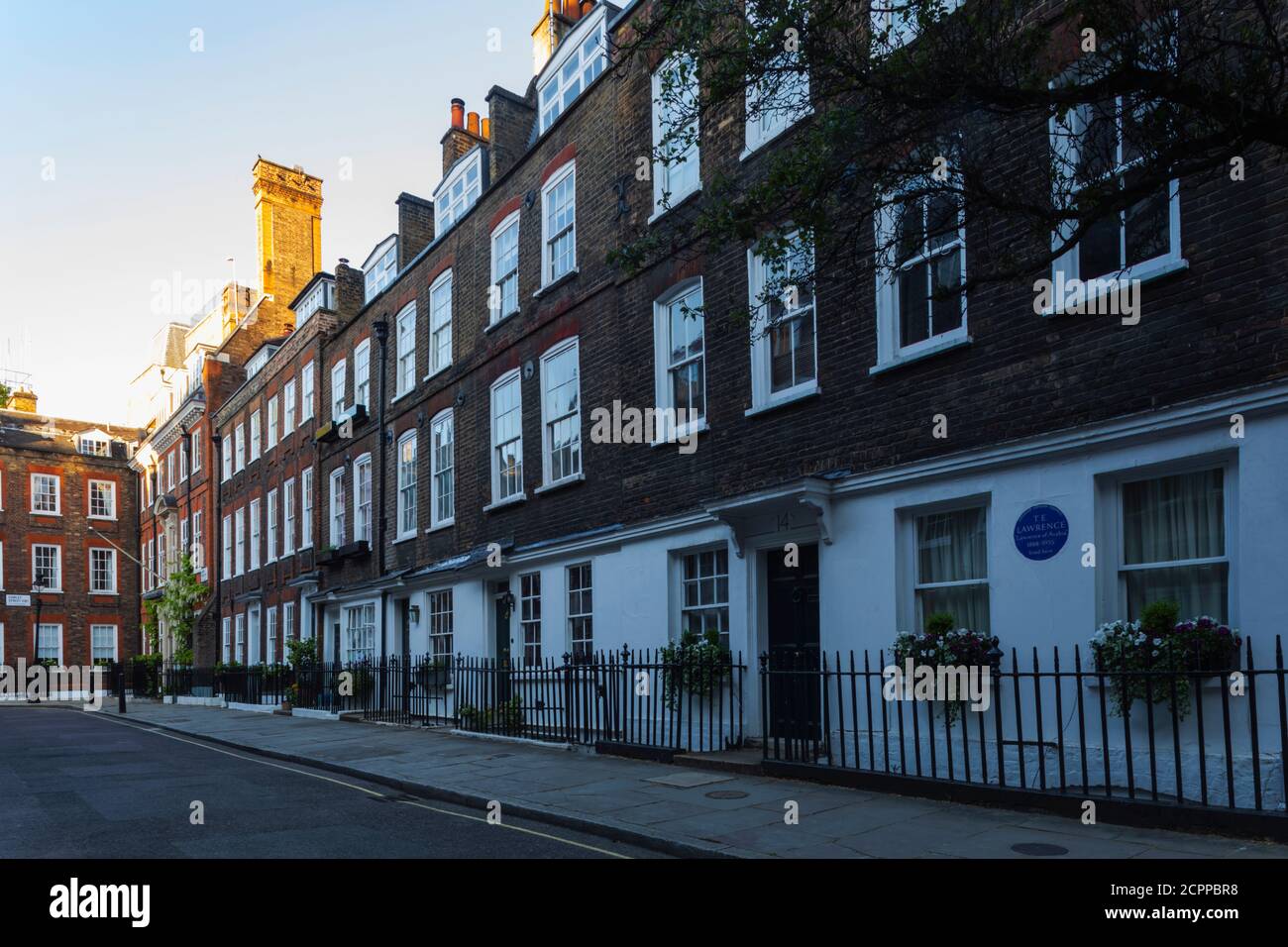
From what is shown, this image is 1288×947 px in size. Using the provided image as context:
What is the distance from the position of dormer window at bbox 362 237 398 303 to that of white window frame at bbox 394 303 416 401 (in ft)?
5.41

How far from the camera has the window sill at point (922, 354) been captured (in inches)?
401

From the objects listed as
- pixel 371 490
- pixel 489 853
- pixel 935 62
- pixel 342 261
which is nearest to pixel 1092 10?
pixel 935 62

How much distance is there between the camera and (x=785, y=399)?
12.3m

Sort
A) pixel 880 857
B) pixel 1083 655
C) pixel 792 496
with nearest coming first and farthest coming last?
pixel 880 857 < pixel 1083 655 < pixel 792 496

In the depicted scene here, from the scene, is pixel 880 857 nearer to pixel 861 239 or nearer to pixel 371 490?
pixel 861 239

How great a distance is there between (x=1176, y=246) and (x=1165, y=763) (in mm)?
4160

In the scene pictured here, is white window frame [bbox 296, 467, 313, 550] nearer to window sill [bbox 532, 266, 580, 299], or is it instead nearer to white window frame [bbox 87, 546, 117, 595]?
window sill [bbox 532, 266, 580, 299]

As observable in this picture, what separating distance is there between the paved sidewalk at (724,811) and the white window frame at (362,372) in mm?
13126

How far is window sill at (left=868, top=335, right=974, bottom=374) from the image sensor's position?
10.2 meters

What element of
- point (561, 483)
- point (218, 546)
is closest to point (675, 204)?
point (561, 483)

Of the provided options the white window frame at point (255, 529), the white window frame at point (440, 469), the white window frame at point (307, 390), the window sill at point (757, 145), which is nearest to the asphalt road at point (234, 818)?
the white window frame at point (440, 469)

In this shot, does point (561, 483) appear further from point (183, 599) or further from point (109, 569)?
point (109, 569)

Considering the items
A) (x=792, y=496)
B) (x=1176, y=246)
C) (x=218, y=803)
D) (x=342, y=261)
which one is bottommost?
(x=218, y=803)

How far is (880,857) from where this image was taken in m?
6.88
